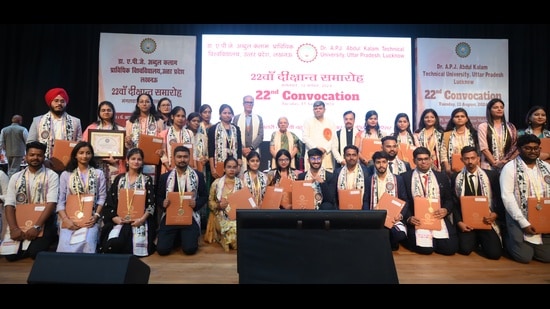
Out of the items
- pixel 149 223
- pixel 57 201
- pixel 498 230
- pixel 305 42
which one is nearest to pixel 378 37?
pixel 305 42

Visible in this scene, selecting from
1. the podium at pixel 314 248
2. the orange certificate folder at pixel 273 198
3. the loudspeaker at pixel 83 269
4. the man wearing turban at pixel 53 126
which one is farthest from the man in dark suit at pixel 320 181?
the loudspeaker at pixel 83 269

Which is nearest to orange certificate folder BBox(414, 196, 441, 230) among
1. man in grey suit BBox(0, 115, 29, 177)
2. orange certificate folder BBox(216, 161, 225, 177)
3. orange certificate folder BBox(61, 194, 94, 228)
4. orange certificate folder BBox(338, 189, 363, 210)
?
orange certificate folder BBox(338, 189, 363, 210)

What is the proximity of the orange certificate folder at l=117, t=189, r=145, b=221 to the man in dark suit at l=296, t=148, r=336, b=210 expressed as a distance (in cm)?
185

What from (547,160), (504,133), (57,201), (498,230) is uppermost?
(504,133)

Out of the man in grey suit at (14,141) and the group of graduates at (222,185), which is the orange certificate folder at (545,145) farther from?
the man in grey suit at (14,141)

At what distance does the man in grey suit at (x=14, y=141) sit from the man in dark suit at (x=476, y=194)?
21.4 feet

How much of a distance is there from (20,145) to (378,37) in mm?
6263

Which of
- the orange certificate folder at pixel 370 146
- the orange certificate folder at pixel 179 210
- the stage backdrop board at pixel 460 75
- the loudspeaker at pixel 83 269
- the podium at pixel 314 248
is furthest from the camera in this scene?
the stage backdrop board at pixel 460 75

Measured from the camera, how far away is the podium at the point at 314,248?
6.08 ft

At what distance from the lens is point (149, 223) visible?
163 inches

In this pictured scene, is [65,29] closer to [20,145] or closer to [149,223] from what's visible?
[20,145]

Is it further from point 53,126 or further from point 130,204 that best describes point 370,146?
point 53,126

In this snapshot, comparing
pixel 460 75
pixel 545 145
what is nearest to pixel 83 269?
pixel 545 145

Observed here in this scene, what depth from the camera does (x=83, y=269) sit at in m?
1.63
